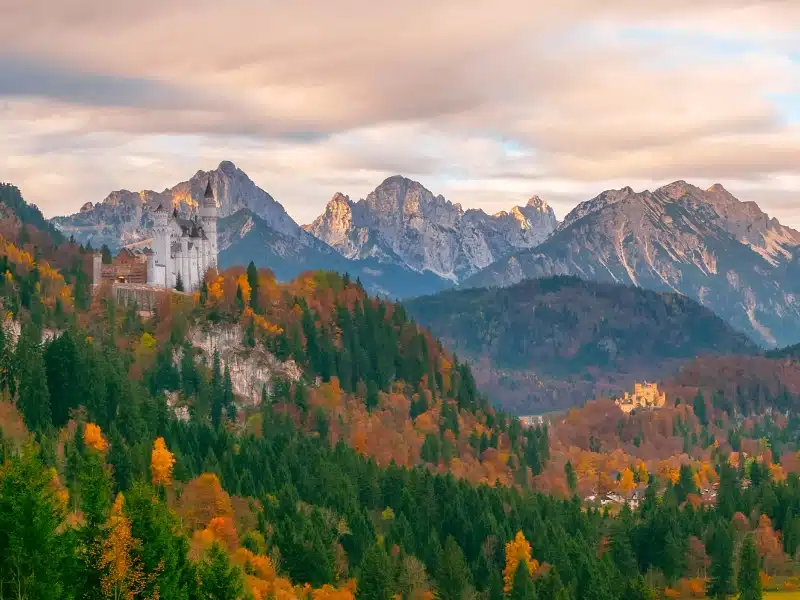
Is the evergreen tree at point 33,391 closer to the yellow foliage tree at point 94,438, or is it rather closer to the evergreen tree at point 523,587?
the yellow foliage tree at point 94,438

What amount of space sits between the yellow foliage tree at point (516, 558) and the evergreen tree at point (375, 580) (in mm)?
20398

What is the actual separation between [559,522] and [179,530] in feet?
266

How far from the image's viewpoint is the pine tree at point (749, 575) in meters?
162

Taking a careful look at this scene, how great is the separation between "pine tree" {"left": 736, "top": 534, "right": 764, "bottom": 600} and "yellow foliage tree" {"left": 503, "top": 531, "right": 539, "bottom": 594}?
22390 mm

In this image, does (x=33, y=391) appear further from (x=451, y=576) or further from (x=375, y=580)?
(x=451, y=576)

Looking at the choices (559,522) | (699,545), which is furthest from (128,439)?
(699,545)

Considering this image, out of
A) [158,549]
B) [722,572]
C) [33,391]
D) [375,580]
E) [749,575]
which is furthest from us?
[33,391]

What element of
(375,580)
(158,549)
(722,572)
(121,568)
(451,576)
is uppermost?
(158,549)

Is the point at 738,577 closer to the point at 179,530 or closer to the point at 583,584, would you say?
the point at 583,584

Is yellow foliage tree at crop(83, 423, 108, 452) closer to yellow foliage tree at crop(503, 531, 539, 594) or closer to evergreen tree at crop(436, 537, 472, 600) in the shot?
evergreen tree at crop(436, 537, 472, 600)

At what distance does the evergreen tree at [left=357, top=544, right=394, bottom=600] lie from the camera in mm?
146500

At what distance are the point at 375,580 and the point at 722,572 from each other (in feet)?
152

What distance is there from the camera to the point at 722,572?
17250 cm

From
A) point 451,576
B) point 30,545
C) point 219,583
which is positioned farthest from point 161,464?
point 30,545
